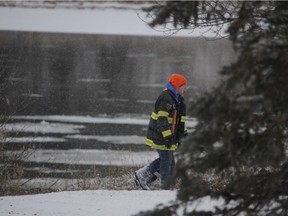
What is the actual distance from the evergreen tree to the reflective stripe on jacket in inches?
160

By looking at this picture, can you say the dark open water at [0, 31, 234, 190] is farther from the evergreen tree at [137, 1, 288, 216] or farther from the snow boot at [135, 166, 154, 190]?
the evergreen tree at [137, 1, 288, 216]

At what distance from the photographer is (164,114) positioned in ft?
26.6

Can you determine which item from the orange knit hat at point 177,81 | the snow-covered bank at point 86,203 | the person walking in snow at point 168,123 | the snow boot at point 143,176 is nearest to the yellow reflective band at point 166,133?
the person walking in snow at point 168,123

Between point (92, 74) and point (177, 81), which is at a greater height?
point (177, 81)

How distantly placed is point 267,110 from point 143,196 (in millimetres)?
3679

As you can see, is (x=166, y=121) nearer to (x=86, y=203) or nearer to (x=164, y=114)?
(x=164, y=114)

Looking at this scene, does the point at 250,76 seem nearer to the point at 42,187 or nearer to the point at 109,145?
the point at 42,187

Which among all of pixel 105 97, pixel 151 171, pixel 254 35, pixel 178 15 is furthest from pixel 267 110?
pixel 105 97

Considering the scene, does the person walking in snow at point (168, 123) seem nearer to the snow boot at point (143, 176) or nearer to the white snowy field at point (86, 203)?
the snow boot at point (143, 176)

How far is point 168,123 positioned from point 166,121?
5cm

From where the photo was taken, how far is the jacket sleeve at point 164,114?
8.09 m

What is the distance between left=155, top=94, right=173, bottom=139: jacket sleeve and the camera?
8.09 meters

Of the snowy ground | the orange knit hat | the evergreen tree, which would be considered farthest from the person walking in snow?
the evergreen tree

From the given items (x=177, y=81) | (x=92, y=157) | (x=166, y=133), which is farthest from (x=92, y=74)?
(x=166, y=133)
